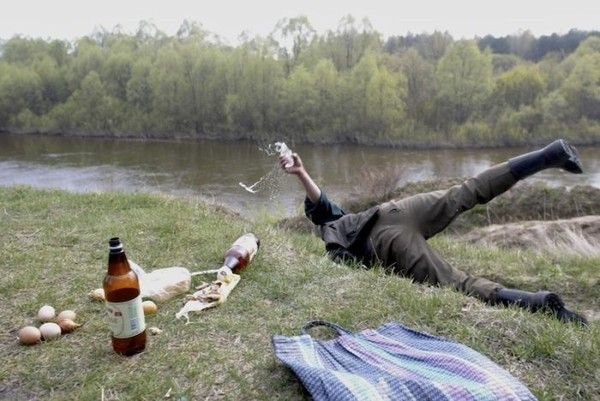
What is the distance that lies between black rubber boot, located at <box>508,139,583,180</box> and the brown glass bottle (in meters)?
2.18

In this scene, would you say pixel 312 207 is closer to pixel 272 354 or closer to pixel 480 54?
pixel 272 354

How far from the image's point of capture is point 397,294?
3311 millimetres

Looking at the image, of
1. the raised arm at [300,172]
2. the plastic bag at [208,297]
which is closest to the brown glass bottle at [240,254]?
the plastic bag at [208,297]

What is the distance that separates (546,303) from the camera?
3.22 metres

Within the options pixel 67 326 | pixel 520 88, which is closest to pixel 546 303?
pixel 67 326

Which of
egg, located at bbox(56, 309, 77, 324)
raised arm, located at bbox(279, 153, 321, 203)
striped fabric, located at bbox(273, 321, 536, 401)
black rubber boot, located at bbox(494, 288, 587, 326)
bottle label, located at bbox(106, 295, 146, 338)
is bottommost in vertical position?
black rubber boot, located at bbox(494, 288, 587, 326)

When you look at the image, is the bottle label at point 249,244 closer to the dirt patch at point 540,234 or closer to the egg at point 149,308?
the egg at point 149,308

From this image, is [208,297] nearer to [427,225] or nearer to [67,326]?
[67,326]

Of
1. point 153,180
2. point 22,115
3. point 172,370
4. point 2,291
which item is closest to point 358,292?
point 172,370

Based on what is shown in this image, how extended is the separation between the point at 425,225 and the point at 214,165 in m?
28.5

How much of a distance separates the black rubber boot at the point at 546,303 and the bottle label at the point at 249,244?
1900mm

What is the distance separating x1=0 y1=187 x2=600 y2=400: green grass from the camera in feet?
8.00

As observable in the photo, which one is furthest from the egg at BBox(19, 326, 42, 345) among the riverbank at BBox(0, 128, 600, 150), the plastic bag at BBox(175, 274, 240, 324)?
the riverbank at BBox(0, 128, 600, 150)

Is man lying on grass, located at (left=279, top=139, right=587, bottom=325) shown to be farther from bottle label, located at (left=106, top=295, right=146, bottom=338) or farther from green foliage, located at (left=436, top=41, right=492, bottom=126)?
green foliage, located at (left=436, top=41, right=492, bottom=126)
